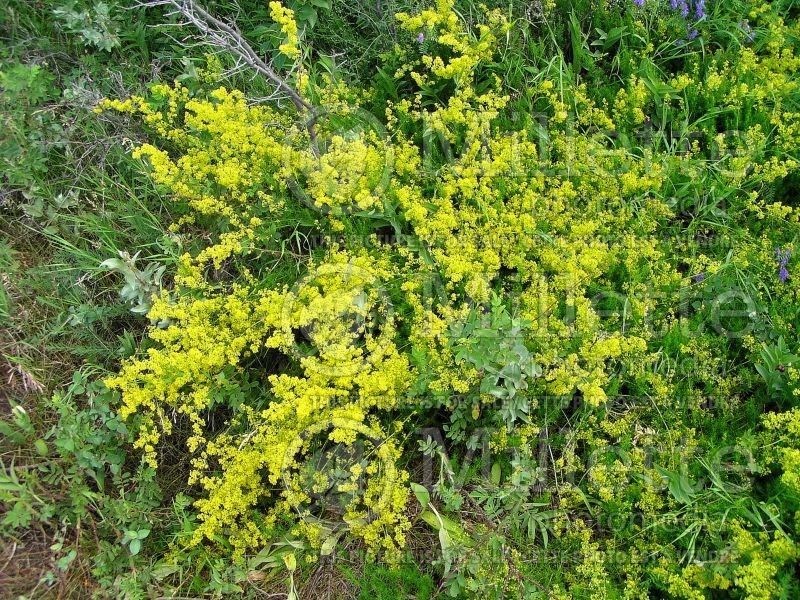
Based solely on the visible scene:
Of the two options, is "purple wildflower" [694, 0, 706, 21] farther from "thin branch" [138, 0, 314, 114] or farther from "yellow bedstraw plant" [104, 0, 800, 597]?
"thin branch" [138, 0, 314, 114]

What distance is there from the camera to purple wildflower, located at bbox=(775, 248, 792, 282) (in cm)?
317

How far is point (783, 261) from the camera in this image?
10.5 feet

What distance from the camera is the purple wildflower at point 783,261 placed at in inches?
125

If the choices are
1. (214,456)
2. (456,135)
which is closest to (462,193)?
(456,135)

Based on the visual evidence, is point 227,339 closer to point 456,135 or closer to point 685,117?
point 456,135

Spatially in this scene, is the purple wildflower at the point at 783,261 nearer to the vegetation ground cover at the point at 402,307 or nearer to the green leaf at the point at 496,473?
the vegetation ground cover at the point at 402,307

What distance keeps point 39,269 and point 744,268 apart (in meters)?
4.00

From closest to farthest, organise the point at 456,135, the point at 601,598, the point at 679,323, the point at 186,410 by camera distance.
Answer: the point at 601,598
the point at 186,410
the point at 679,323
the point at 456,135

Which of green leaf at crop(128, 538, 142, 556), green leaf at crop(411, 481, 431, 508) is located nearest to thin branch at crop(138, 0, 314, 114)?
green leaf at crop(411, 481, 431, 508)

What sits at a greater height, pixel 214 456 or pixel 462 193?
pixel 462 193

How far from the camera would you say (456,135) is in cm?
346

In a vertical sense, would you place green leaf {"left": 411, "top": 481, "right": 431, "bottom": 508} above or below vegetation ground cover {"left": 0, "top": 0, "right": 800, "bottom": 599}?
below

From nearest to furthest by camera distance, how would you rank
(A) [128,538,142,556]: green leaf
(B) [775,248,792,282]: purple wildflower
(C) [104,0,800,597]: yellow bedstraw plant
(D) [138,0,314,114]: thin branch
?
(A) [128,538,142,556]: green leaf
(C) [104,0,800,597]: yellow bedstraw plant
(D) [138,0,314,114]: thin branch
(B) [775,248,792,282]: purple wildflower

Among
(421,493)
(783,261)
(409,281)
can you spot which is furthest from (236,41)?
(783,261)
